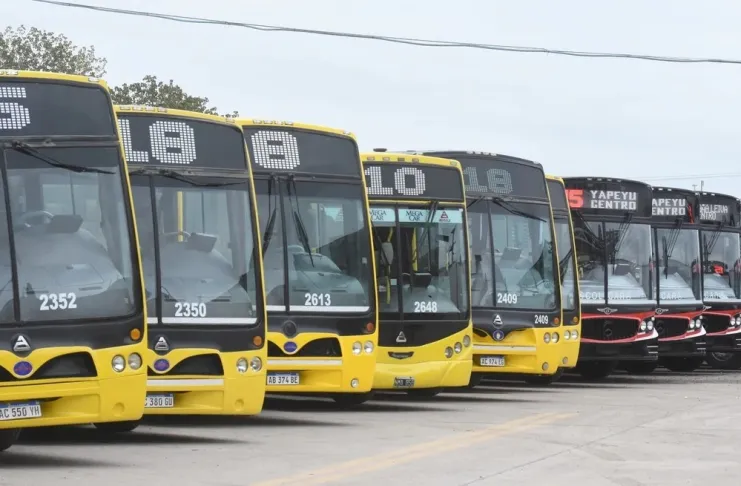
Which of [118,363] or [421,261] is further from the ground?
[421,261]

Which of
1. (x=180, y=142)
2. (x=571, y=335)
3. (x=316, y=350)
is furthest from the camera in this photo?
(x=571, y=335)

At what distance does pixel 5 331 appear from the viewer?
38.3 ft

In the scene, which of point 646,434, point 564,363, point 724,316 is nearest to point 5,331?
point 646,434

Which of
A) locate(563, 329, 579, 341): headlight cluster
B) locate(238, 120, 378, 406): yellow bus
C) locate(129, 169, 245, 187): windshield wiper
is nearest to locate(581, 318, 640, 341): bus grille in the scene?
locate(563, 329, 579, 341): headlight cluster

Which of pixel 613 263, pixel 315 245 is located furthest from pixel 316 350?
pixel 613 263

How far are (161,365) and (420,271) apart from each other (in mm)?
5722

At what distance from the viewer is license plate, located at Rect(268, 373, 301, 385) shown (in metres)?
16.5

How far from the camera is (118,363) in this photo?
1225 centimetres

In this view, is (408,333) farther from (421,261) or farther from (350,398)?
(350,398)

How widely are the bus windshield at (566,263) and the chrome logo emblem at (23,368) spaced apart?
12193 millimetres

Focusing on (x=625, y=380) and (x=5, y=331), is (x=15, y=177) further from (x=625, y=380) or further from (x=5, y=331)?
(x=625, y=380)

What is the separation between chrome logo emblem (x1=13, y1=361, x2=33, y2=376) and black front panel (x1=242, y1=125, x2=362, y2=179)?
5448 millimetres

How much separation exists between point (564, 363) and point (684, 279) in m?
6.02

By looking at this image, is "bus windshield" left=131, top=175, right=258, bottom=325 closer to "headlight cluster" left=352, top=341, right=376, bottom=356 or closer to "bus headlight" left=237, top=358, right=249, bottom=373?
"bus headlight" left=237, top=358, right=249, bottom=373
